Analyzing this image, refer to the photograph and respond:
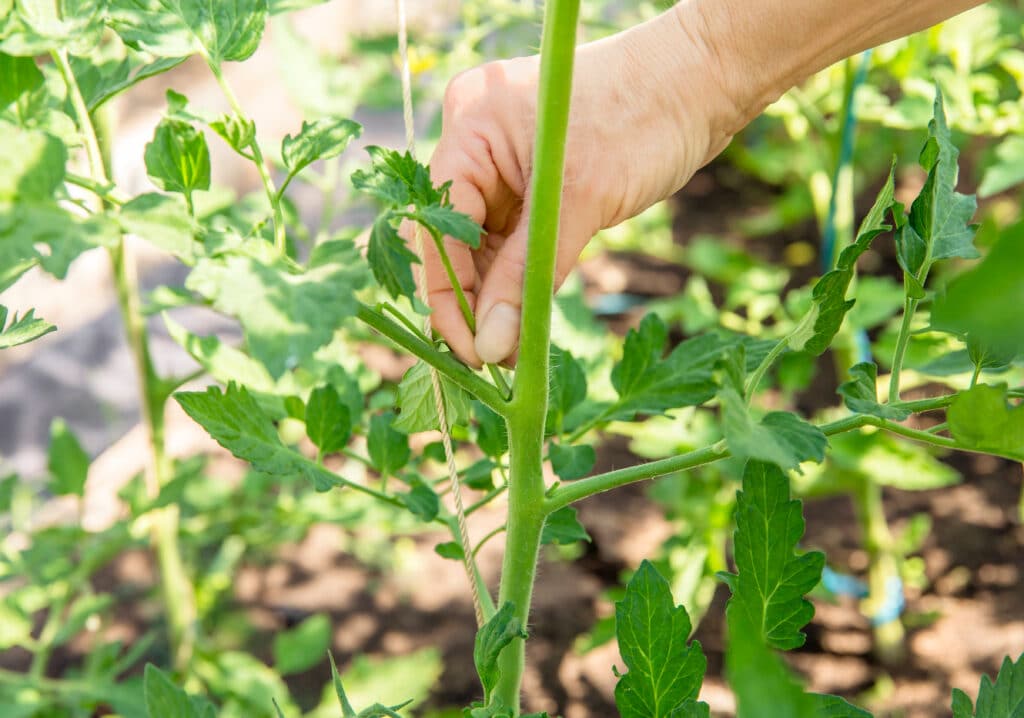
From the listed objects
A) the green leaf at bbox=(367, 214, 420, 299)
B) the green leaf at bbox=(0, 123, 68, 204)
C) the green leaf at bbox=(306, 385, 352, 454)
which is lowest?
the green leaf at bbox=(306, 385, 352, 454)

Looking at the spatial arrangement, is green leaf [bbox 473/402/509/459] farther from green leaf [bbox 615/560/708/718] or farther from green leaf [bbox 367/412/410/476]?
green leaf [bbox 615/560/708/718]

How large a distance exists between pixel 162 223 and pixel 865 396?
412 millimetres

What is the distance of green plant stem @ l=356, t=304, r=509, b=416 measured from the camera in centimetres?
57

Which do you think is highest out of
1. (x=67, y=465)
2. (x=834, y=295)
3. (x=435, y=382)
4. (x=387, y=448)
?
(x=834, y=295)

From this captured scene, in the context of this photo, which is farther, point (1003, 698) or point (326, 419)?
point (326, 419)

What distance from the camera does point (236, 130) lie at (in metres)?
0.59

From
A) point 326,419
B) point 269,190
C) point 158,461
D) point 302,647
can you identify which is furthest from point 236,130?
point 302,647

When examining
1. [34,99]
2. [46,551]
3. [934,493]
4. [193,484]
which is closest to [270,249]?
[34,99]

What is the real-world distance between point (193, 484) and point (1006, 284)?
149 cm

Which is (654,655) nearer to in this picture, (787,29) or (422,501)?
(422,501)

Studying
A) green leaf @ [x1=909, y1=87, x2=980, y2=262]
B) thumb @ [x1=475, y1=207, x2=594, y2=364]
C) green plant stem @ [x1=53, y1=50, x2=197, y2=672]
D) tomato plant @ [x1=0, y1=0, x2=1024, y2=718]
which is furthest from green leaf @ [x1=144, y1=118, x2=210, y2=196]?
green plant stem @ [x1=53, y1=50, x2=197, y2=672]

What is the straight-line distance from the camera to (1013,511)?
1.97m

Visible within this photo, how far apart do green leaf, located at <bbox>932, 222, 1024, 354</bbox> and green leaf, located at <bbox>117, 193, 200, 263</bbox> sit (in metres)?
0.37

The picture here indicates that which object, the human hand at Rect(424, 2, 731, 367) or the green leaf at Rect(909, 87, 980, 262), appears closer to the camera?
the green leaf at Rect(909, 87, 980, 262)
